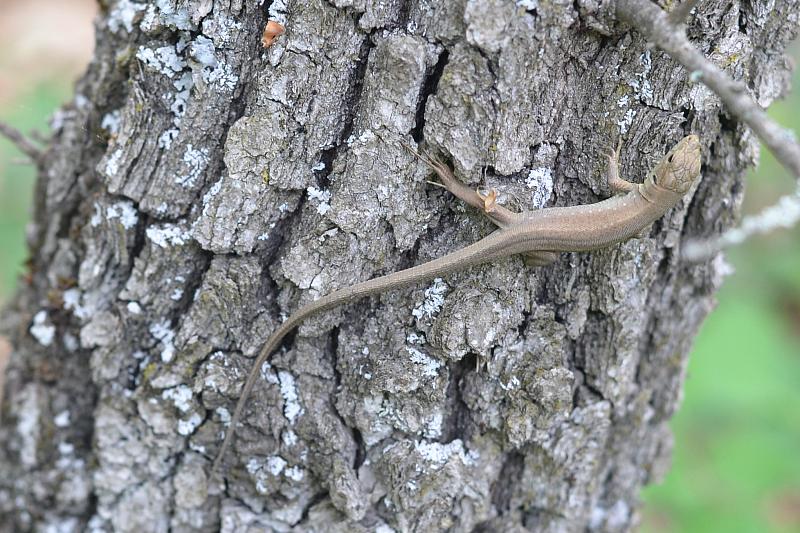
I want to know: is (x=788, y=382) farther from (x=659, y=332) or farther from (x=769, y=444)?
(x=659, y=332)

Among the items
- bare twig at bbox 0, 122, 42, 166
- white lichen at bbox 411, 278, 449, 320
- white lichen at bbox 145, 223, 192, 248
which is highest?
bare twig at bbox 0, 122, 42, 166

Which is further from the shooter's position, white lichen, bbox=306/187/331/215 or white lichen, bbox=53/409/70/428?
white lichen, bbox=53/409/70/428

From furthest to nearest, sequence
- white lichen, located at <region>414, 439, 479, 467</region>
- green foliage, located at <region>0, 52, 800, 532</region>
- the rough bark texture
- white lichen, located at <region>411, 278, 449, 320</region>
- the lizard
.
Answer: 1. green foliage, located at <region>0, 52, 800, 532</region>
2. white lichen, located at <region>414, 439, 479, 467</region>
3. white lichen, located at <region>411, 278, 449, 320</region>
4. the lizard
5. the rough bark texture

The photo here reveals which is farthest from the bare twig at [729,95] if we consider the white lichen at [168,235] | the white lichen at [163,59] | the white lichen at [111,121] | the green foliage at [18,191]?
the green foliage at [18,191]

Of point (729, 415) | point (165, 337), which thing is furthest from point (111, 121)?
point (729, 415)

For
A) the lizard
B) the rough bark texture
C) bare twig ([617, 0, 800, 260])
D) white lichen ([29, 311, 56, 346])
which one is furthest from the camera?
white lichen ([29, 311, 56, 346])

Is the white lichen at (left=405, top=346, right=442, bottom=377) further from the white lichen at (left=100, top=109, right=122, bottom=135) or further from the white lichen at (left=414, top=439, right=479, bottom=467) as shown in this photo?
the white lichen at (left=100, top=109, right=122, bottom=135)

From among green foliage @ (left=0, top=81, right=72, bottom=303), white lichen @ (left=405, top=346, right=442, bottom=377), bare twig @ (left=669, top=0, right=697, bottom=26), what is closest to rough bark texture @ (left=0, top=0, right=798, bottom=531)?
white lichen @ (left=405, top=346, right=442, bottom=377)

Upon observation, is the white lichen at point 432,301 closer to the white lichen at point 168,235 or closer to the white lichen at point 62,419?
the white lichen at point 168,235
